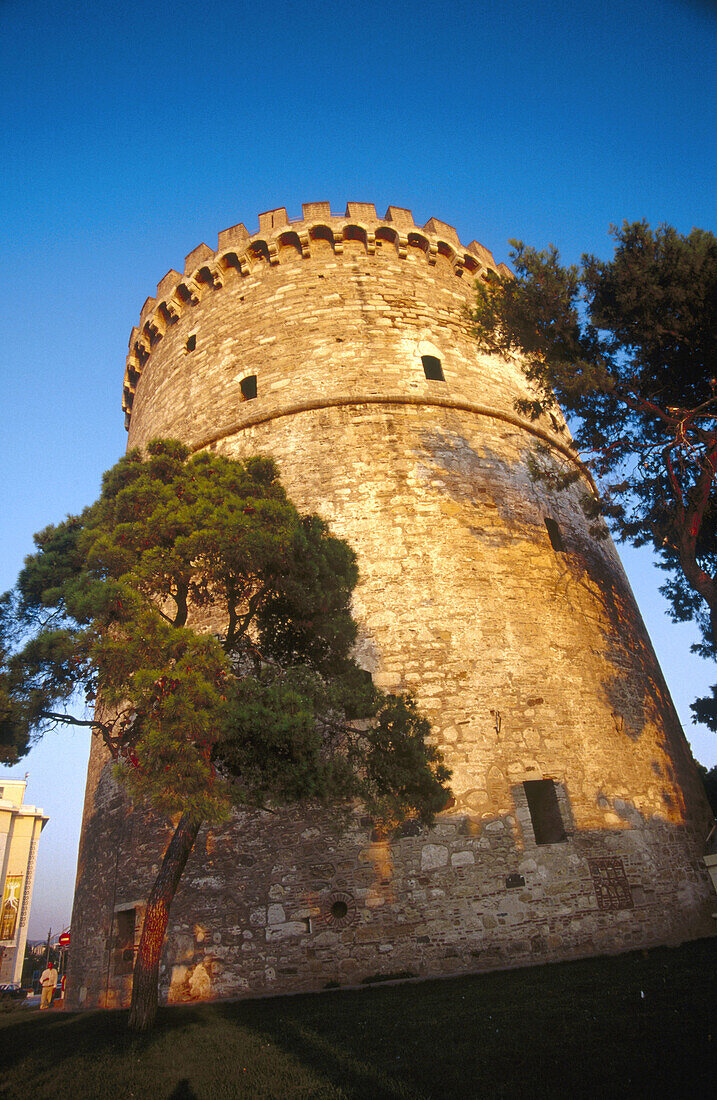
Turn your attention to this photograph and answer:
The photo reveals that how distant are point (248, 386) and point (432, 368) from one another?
294cm

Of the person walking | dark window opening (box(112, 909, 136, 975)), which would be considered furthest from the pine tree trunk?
the person walking

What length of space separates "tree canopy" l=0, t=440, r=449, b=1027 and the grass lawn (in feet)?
2.86

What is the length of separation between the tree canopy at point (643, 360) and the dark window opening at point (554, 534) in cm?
92

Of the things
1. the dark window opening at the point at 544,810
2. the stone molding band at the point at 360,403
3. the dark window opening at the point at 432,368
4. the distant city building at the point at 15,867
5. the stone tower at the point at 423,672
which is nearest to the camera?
the stone tower at the point at 423,672

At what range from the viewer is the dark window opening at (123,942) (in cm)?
683

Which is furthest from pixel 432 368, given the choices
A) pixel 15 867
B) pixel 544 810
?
pixel 15 867

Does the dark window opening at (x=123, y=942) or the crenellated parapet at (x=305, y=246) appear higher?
the crenellated parapet at (x=305, y=246)

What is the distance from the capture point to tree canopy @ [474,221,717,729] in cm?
679

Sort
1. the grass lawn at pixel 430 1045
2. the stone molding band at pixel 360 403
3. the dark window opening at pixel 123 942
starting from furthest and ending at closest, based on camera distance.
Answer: the stone molding band at pixel 360 403
the dark window opening at pixel 123 942
the grass lawn at pixel 430 1045

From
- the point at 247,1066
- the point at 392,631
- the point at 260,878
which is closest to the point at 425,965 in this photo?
the point at 260,878

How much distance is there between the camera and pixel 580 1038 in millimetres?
3193

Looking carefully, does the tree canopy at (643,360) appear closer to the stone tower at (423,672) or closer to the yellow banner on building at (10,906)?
the stone tower at (423,672)

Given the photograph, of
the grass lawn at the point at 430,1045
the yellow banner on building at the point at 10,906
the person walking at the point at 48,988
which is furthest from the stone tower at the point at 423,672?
the yellow banner on building at the point at 10,906

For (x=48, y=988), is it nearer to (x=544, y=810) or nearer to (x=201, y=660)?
(x=544, y=810)
